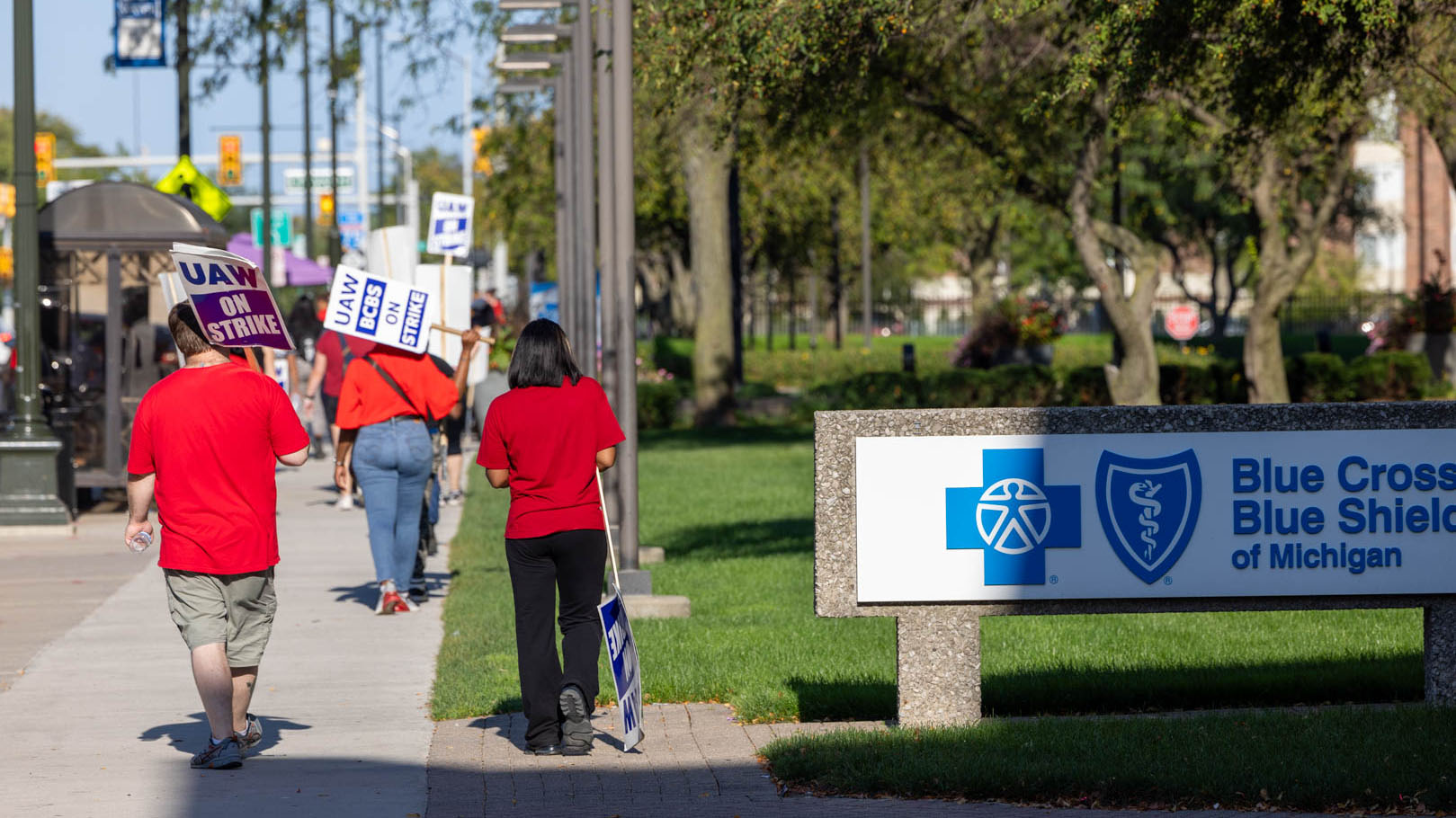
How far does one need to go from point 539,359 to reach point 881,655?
3022 mm

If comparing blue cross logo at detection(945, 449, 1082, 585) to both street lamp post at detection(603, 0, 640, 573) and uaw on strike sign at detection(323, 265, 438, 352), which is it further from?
uaw on strike sign at detection(323, 265, 438, 352)

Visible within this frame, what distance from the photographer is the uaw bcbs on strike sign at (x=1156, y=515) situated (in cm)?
714

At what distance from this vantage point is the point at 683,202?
51.3m

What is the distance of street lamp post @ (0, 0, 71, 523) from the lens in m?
15.4

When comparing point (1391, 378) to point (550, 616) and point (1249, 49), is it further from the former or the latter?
point (550, 616)

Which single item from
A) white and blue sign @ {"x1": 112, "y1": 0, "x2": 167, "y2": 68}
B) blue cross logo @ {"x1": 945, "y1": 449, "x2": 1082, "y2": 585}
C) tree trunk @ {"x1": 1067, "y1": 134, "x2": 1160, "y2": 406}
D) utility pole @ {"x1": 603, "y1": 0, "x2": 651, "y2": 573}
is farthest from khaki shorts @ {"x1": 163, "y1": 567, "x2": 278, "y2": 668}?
tree trunk @ {"x1": 1067, "y1": 134, "x2": 1160, "y2": 406}

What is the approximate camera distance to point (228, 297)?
7.18m

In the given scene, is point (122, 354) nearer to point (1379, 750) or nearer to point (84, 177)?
point (1379, 750)

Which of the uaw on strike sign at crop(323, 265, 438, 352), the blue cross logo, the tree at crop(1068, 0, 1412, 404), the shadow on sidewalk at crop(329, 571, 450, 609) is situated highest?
the tree at crop(1068, 0, 1412, 404)

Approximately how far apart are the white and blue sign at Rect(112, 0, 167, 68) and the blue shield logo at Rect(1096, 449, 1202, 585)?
634 inches

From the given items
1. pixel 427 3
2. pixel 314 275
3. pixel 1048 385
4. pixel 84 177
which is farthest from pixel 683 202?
pixel 84 177

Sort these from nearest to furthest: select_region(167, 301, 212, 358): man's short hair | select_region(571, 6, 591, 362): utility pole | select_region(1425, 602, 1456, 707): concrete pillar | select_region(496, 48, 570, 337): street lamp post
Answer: select_region(167, 301, 212, 358): man's short hair → select_region(1425, 602, 1456, 707): concrete pillar → select_region(571, 6, 591, 362): utility pole → select_region(496, 48, 570, 337): street lamp post

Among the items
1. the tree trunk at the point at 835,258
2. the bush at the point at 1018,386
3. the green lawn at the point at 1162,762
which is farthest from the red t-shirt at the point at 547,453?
the tree trunk at the point at 835,258

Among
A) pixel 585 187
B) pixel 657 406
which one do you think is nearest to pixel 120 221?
pixel 585 187
